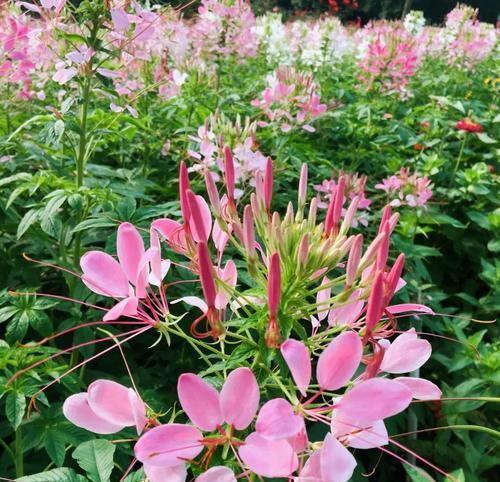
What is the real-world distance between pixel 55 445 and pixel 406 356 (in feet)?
2.93

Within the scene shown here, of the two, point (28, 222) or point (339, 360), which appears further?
point (28, 222)

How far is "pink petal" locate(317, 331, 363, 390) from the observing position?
24.8 inches

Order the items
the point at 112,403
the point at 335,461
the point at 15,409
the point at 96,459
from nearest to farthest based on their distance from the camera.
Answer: the point at 335,461 < the point at 112,403 < the point at 96,459 < the point at 15,409

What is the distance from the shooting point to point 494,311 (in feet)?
8.83

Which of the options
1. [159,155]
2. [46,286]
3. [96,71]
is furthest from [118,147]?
[96,71]

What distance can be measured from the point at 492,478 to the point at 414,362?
1907mm

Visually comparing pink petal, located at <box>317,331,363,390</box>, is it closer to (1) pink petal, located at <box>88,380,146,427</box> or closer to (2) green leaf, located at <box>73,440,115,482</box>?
(1) pink petal, located at <box>88,380,146,427</box>

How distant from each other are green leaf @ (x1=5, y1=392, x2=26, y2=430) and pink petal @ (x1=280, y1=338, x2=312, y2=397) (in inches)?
31.7

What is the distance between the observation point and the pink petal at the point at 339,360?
24.8 inches

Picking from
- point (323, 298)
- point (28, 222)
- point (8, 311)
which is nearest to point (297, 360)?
point (323, 298)

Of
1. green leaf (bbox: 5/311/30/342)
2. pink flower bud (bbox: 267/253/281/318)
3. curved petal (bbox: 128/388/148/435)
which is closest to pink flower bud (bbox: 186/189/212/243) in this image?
pink flower bud (bbox: 267/253/281/318)

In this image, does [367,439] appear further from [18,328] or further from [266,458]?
[18,328]

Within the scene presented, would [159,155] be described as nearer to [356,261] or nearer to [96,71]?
[96,71]

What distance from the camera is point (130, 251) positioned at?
773mm
